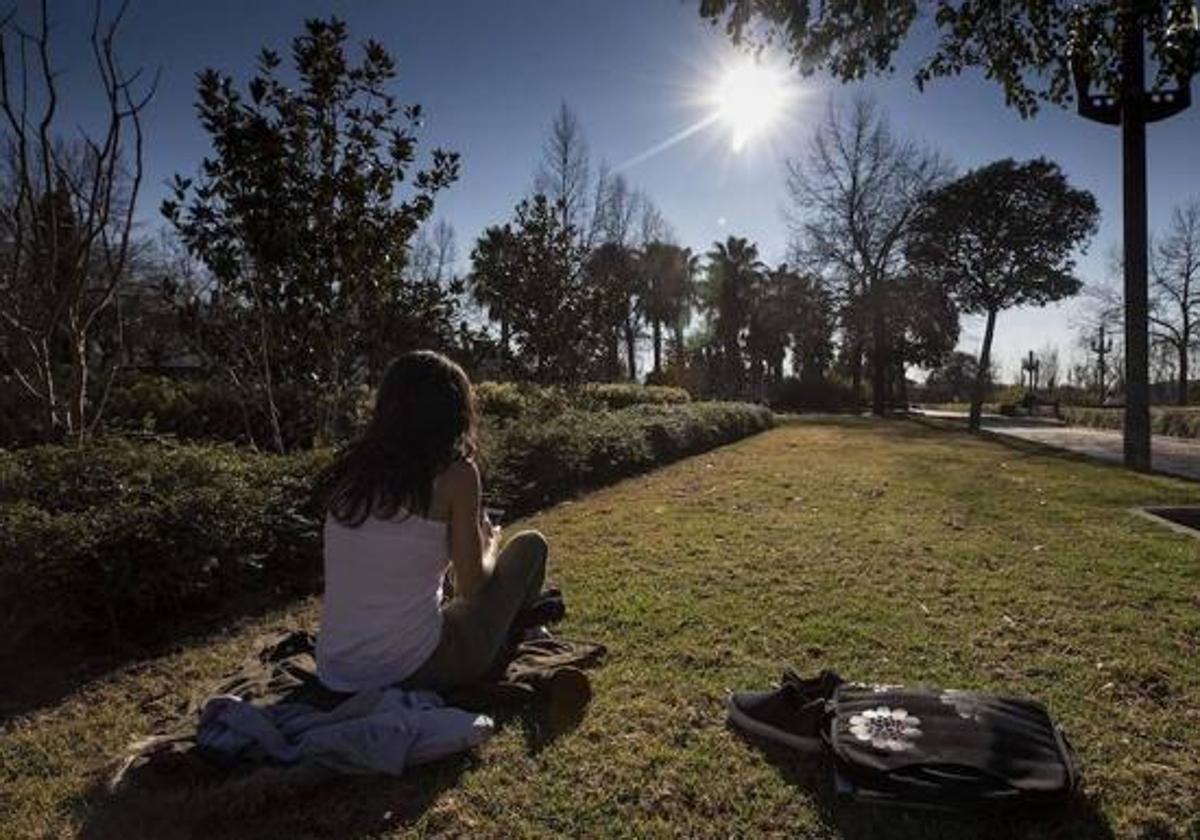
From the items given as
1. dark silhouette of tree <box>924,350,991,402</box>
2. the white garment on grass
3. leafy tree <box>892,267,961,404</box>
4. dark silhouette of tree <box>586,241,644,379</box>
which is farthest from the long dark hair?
dark silhouette of tree <box>924,350,991,402</box>

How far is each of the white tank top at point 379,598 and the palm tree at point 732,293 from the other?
48059 millimetres

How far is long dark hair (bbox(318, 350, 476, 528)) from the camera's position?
3016 millimetres

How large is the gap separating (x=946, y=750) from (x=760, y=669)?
1237mm

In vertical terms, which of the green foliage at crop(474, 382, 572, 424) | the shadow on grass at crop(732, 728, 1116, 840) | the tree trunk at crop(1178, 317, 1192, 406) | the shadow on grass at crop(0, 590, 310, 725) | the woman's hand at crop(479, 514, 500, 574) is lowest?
the shadow on grass at crop(732, 728, 1116, 840)

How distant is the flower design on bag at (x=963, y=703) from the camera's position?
293 cm

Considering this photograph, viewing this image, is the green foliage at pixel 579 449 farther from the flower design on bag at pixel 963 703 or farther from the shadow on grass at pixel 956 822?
the shadow on grass at pixel 956 822

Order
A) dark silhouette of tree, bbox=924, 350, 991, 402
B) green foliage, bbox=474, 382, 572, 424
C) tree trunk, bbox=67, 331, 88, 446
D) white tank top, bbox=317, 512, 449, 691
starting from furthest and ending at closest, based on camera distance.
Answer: dark silhouette of tree, bbox=924, 350, 991, 402 → green foliage, bbox=474, 382, 572, 424 → tree trunk, bbox=67, 331, 88, 446 → white tank top, bbox=317, 512, 449, 691

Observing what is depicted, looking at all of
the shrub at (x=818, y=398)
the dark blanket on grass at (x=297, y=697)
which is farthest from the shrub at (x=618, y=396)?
the shrub at (x=818, y=398)

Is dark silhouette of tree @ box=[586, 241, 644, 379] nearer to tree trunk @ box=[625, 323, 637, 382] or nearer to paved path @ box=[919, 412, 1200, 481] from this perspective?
tree trunk @ box=[625, 323, 637, 382]

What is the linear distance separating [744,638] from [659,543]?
2413 mm

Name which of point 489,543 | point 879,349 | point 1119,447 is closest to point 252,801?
point 489,543

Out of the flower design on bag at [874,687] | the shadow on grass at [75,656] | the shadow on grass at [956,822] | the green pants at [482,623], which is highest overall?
the green pants at [482,623]

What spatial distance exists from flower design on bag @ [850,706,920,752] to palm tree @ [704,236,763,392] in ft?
157

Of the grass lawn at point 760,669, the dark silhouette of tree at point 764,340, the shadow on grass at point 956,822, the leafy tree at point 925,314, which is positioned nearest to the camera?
the shadow on grass at point 956,822
